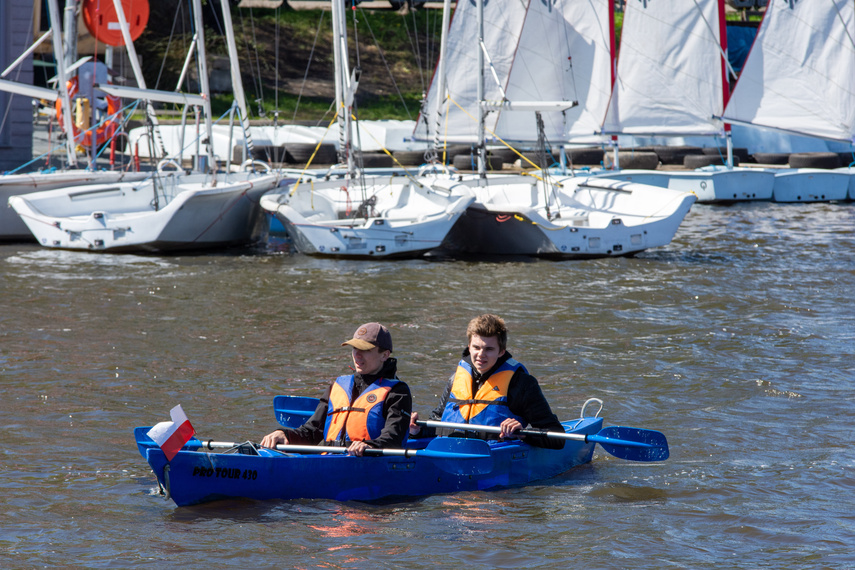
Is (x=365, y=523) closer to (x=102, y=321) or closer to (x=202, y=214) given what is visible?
(x=102, y=321)

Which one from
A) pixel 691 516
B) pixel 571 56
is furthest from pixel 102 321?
pixel 571 56

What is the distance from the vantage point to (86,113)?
67.2 ft

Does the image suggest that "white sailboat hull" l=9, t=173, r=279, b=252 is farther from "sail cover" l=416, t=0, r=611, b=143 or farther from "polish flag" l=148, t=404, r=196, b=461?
"polish flag" l=148, t=404, r=196, b=461

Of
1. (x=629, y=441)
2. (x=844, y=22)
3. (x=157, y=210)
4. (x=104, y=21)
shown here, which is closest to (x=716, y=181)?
(x=844, y=22)

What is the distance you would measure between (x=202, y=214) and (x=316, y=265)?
2464 millimetres

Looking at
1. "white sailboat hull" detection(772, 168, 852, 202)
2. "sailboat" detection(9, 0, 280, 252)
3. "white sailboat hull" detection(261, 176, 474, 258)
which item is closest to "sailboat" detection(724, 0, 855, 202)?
"white sailboat hull" detection(772, 168, 852, 202)

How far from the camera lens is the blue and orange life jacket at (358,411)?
609 cm

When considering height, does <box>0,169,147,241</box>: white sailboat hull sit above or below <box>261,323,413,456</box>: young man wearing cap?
above

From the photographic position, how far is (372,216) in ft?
59.1

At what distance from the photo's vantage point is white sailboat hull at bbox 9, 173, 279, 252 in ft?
56.1

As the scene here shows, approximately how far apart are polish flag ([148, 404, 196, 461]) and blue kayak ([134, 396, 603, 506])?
0.32ft

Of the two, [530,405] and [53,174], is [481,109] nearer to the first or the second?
[53,174]

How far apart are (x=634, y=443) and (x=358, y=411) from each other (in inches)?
71.8

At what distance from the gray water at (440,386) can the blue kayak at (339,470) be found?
11cm
